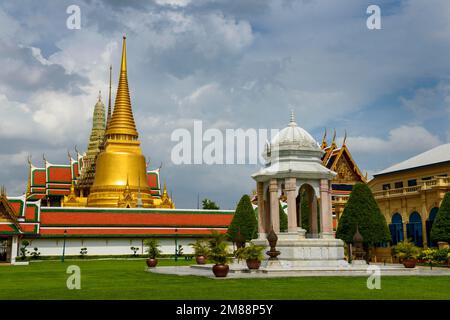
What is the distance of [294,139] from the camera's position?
30844 mm

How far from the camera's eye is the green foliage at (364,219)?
139 feet

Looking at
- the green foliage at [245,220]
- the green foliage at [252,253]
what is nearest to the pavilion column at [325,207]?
the green foliage at [252,253]

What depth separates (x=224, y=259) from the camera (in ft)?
78.1

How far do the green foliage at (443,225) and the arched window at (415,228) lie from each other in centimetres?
747

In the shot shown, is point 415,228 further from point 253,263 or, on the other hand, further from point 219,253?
point 219,253

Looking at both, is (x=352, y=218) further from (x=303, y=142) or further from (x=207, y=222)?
(x=207, y=222)

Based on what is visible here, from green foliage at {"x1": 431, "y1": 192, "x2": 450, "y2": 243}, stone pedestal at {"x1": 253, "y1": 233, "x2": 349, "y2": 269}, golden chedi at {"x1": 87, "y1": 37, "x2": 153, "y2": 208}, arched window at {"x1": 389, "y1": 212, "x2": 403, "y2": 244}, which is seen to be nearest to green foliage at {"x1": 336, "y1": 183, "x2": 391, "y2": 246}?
arched window at {"x1": 389, "y1": 212, "x2": 403, "y2": 244}

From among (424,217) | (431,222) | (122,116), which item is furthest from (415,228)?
(122,116)

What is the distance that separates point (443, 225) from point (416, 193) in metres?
8.14

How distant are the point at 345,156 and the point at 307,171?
40517mm

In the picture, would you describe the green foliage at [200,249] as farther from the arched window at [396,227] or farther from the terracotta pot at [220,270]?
the arched window at [396,227]

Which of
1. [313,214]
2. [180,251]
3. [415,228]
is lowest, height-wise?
[180,251]

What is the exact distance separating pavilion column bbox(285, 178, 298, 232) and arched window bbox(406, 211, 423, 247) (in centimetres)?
1991

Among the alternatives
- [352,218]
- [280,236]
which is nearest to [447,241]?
[352,218]
